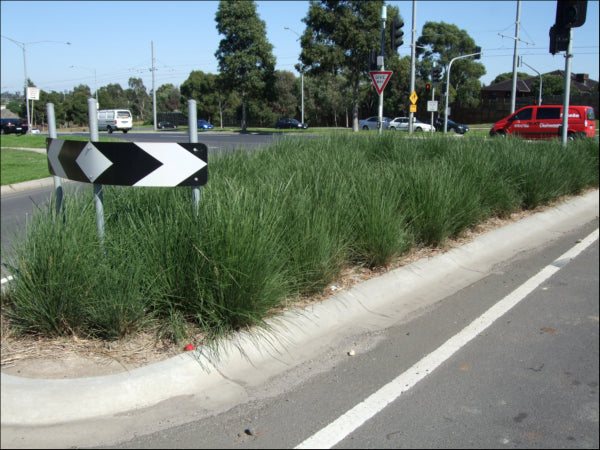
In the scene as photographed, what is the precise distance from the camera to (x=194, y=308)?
4172 millimetres

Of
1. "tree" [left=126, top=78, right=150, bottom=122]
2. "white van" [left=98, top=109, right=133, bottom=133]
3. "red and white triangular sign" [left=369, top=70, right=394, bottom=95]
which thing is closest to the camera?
"red and white triangular sign" [left=369, top=70, right=394, bottom=95]

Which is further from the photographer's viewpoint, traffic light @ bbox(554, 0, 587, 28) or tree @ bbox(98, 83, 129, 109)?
tree @ bbox(98, 83, 129, 109)

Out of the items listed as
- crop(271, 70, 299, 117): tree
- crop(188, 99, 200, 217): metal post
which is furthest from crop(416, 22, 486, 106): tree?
crop(188, 99, 200, 217): metal post

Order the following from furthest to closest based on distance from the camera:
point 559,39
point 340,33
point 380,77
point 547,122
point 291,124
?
point 291,124 → point 340,33 → point 547,122 → point 380,77 → point 559,39

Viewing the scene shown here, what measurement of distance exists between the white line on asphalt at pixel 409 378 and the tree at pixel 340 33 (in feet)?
120

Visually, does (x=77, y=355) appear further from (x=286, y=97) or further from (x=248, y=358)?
(x=286, y=97)

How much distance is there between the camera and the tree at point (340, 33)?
39.8 metres

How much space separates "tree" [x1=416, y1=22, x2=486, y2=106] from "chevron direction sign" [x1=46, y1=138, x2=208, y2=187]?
58.7 m

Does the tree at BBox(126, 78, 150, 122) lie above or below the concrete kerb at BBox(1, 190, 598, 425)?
above

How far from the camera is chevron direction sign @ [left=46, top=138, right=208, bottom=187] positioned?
4.06 meters

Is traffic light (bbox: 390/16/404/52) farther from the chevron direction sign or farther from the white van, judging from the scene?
the white van

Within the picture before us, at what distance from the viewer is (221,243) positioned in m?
4.14

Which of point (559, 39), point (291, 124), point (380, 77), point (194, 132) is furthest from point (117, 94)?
point (194, 132)

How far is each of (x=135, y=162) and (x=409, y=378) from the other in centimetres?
252
